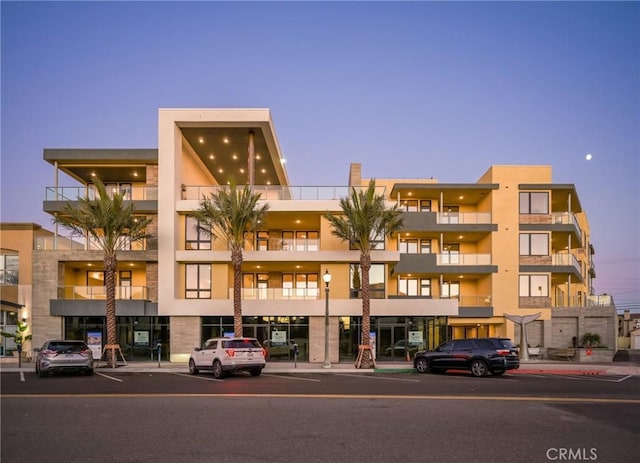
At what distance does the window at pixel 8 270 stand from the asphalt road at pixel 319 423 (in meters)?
18.9

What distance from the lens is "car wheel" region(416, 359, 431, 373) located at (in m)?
23.2

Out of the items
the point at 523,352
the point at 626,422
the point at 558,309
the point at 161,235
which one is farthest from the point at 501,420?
the point at 558,309

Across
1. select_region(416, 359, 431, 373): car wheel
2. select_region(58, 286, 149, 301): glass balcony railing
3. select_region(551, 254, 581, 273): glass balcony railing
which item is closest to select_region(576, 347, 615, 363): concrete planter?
select_region(551, 254, 581, 273): glass balcony railing

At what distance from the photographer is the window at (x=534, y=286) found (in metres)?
41.4

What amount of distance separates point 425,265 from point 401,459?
32081 mm

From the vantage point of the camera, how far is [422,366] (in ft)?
76.6

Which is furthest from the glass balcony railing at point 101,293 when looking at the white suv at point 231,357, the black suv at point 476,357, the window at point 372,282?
the black suv at point 476,357

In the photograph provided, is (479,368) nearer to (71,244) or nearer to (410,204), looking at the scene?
(410,204)

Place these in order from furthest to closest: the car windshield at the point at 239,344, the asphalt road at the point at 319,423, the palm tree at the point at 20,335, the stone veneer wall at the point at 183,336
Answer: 1. the stone veneer wall at the point at 183,336
2. the palm tree at the point at 20,335
3. the car windshield at the point at 239,344
4. the asphalt road at the point at 319,423

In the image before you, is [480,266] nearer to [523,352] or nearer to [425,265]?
[425,265]

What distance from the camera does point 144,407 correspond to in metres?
12.8

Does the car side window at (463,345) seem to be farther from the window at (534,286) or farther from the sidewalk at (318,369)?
the window at (534,286)

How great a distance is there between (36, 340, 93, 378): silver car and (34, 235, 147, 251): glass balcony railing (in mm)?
9869

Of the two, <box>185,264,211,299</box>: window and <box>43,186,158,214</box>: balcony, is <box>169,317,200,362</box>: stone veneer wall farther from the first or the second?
<box>43,186,158,214</box>: balcony
